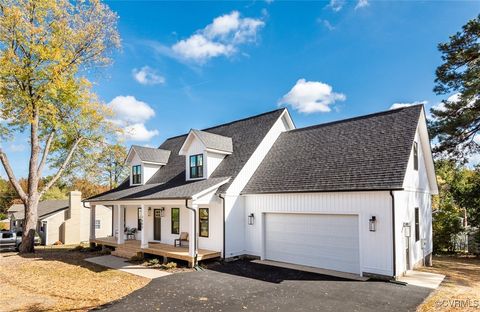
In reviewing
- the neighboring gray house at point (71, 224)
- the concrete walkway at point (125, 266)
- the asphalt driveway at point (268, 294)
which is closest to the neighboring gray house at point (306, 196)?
the concrete walkway at point (125, 266)

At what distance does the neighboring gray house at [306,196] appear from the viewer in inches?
422

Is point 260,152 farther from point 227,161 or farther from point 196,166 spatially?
point 196,166

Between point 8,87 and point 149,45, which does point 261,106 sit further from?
point 8,87

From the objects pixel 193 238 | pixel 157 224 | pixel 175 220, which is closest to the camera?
pixel 193 238

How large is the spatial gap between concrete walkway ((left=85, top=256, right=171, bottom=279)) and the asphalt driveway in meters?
0.97

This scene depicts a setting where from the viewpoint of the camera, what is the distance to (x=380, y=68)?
55.6 ft

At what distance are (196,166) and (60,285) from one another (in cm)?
837

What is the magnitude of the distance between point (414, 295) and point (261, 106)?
1765 centimetres

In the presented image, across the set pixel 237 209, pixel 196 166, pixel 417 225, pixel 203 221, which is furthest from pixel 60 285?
pixel 417 225

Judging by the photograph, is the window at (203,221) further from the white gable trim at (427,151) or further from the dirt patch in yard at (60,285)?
the white gable trim at (427,151)

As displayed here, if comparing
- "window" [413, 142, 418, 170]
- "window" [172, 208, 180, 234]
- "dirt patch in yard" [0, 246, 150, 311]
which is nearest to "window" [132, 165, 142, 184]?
"window" [172, 208, 180, 234]

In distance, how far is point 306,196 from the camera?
1238cm

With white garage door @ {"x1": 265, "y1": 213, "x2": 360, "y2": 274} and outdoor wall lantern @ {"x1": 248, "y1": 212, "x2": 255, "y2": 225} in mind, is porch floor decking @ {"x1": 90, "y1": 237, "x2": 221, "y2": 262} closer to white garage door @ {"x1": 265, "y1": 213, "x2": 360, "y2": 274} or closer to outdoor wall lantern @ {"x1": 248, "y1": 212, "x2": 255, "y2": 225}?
outdoor wall lantern @ {"x1": 248, "y1": 212, "x2": 255, "y2": 225}

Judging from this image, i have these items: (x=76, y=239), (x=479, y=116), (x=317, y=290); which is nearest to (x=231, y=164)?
(x=317, y=290)
